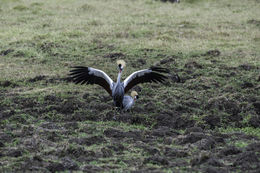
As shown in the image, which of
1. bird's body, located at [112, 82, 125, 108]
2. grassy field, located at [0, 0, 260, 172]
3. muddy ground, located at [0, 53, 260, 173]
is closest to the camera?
muddy ground, located at [0, 53, 260, 173]

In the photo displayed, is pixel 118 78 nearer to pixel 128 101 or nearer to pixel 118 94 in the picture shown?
pixel 118 94

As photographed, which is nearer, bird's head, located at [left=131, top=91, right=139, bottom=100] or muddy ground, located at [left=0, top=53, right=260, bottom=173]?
muddy ground, located at [left=0, top=53, right=260, bottom=173]

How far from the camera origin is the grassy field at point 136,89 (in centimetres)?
529

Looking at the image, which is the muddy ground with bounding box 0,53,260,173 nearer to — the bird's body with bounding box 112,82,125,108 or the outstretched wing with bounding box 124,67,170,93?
the bird's body with bounding box 112,82,125,108

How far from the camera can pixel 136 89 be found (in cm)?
813

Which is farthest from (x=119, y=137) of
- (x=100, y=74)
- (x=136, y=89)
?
(x=136, y=89)

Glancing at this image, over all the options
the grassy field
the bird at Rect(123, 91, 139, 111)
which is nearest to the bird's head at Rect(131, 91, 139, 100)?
the bird at Rect(123, 91, 139, 111)

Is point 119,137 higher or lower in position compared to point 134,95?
lower

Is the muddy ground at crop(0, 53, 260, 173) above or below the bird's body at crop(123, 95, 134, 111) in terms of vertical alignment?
below

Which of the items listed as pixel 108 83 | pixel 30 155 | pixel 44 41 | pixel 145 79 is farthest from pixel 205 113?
pixel 44 41

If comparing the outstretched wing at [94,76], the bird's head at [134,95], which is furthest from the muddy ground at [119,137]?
the outstretched wing at [94,76]

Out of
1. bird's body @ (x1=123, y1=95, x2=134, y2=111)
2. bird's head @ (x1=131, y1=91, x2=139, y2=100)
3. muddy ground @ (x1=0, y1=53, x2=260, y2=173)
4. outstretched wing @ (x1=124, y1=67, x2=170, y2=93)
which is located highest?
outstretched wing @ (x1=124, y1=67, x2=170, y2=93)

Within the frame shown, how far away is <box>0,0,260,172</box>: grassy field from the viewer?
529cm

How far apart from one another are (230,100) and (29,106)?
300 centimetres
